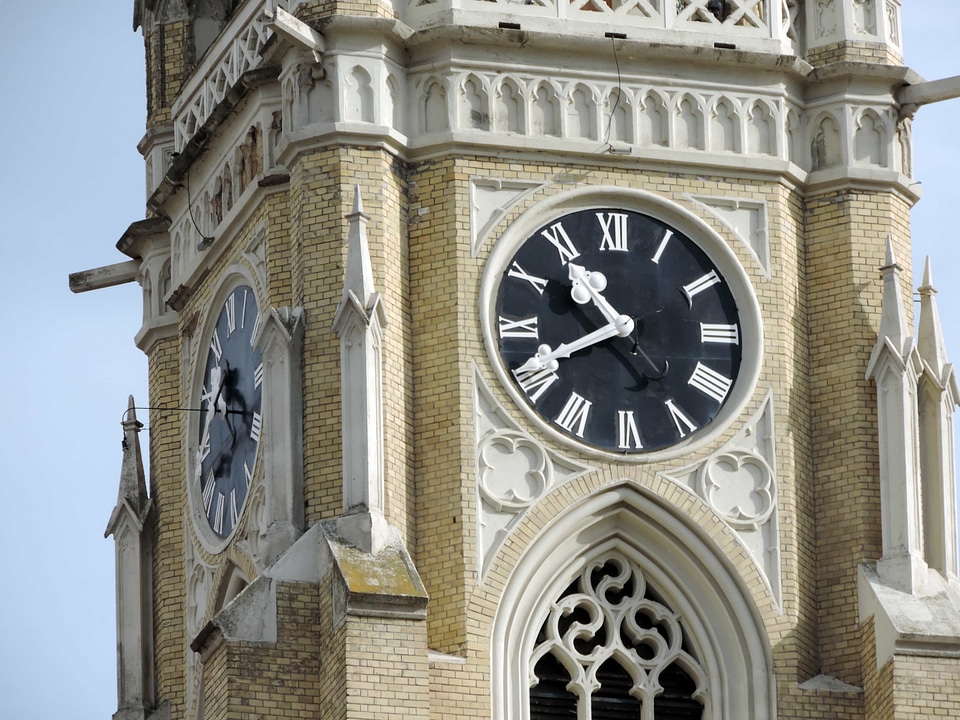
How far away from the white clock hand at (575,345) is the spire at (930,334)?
2.34 meters

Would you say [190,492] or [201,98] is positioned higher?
[201,98]

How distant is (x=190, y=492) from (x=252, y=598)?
3.61 metres

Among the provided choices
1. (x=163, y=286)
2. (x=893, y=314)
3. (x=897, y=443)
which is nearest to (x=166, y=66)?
(x=163, y=286)

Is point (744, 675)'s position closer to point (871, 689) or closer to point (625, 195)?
point (871, 689)

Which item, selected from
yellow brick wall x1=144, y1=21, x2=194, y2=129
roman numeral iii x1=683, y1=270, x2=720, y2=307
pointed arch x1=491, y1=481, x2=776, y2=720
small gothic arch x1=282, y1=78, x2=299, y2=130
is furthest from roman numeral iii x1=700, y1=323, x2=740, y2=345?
yellow brick wall x1=144, y1=21, x2=194, y2=129

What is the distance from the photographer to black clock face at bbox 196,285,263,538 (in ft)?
112

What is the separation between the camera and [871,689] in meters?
32.7

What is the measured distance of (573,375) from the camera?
33375 mm

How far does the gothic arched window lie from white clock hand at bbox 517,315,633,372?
1.58 metres

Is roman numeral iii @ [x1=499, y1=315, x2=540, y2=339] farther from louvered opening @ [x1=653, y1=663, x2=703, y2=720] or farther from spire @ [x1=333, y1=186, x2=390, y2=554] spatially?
louvered opening @ [x1=653, y1=663, x2=703, y2=720]

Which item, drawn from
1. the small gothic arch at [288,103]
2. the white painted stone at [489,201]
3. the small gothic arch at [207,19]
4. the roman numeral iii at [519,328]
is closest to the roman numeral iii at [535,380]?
the roman numeral iii at [519,328]

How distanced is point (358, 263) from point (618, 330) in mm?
2217

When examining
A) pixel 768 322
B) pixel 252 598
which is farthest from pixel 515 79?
pixel 252 598

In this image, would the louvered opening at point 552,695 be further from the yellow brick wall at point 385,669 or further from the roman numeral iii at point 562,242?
the roman numeral iii at point 562,242
